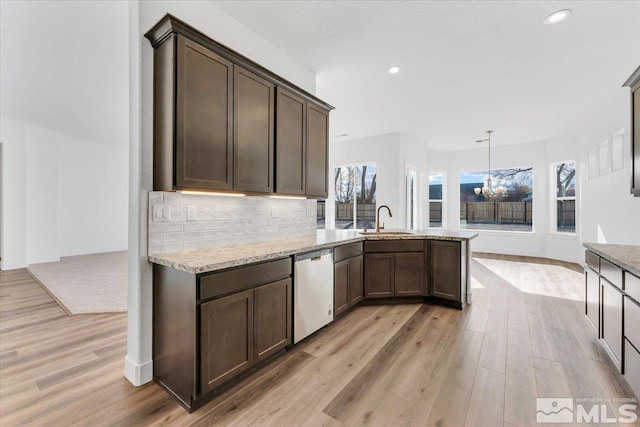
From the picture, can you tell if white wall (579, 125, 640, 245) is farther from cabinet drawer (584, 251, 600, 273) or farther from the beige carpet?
the beige carpet

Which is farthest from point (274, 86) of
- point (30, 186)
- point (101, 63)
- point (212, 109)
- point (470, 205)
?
point (470, 205)

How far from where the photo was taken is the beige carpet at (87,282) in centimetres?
357

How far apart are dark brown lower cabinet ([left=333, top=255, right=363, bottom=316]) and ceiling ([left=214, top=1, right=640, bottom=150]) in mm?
2390

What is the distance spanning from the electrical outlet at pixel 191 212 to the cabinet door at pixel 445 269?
2791 mm

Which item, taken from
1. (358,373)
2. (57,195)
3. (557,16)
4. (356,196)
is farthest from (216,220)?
(57,195)

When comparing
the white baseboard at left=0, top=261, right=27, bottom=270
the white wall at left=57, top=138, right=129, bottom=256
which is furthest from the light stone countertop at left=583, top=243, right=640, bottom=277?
the white wall at left=57, top=138, right=129, bottom=256

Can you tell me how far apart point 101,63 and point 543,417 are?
18.0 feet

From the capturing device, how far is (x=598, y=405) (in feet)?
5.89

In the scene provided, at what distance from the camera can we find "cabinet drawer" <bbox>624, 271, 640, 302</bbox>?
5.74ft

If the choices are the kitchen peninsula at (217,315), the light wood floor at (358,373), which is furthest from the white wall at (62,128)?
the light wood floor at (358,373)

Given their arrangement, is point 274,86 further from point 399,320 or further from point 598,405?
point 598,405

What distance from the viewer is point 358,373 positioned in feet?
7.02

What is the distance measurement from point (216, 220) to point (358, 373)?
170 cm

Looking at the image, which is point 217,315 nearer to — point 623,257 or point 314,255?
point 314,255
